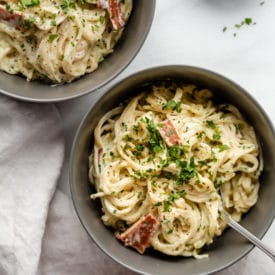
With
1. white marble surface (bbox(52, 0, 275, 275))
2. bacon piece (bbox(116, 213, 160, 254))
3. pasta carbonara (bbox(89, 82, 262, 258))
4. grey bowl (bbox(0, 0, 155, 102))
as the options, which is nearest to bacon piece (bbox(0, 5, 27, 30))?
grey bowl (bbox(0, 0, 155, 102))

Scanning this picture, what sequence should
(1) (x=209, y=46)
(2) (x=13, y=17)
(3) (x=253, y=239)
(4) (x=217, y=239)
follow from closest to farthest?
(3) (x=253, y=239)
(2) (x=13, y=17)
(4) (x=217, y=239)
(1) (x=209, y=46)

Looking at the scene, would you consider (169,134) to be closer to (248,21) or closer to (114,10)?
(114,10)

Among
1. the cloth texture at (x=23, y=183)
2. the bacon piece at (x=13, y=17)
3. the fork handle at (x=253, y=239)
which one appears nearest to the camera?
the fork handle at (x=253, y=239)

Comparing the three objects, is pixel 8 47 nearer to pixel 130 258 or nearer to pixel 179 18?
pixel 179 18

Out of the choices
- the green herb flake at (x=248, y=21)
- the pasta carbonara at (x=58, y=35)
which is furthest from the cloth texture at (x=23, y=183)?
the green herb flake at (x=248, y=21)

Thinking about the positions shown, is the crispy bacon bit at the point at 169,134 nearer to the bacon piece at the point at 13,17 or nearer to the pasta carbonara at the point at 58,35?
the pasta carbonara at the point at 58,35


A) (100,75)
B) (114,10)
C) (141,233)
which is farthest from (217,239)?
(114,10)

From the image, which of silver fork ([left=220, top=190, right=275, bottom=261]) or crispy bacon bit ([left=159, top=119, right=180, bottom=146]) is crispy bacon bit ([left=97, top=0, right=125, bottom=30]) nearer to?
Answer: crispy bacon bit ([left=159, top=119, right=180, bottom=146])

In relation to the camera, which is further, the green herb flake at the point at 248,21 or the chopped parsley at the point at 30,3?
the green herb flake at the point at 248,21
